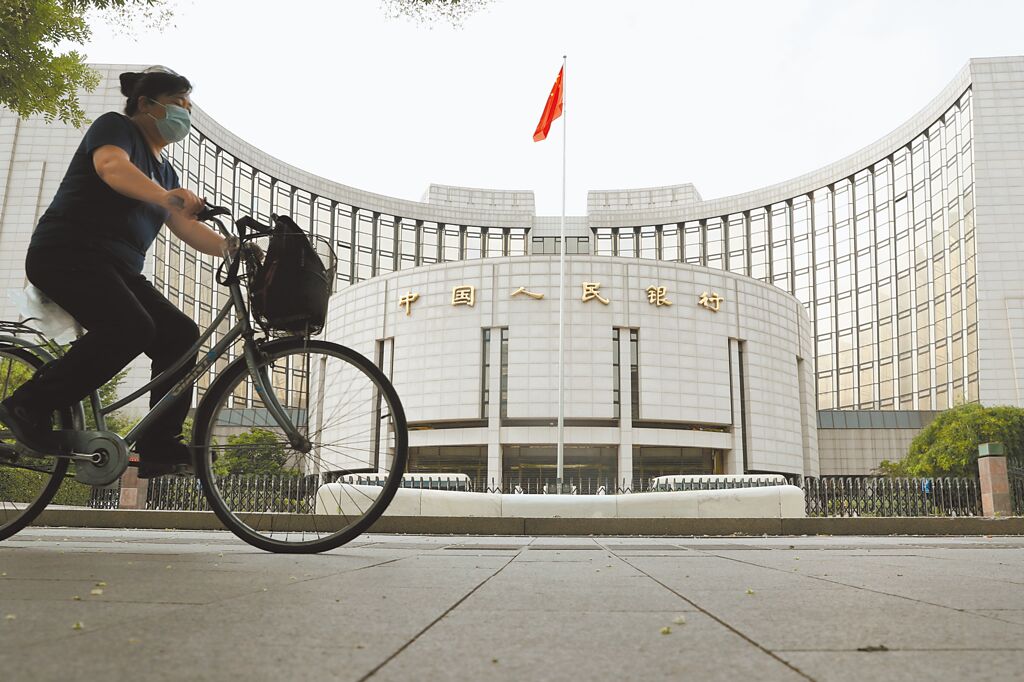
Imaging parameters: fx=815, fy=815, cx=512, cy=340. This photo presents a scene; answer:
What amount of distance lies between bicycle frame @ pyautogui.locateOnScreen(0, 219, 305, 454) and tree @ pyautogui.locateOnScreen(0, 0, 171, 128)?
5.98 meters

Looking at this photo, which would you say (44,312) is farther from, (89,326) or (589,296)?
(589,296)

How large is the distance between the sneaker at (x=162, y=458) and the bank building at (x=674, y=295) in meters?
26.0

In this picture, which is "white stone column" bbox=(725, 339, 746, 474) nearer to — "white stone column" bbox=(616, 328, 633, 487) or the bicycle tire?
"white stone column" bbox=(616, 328, 633, 487)

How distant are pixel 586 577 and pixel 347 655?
72.3 inches

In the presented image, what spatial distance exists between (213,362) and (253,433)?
0.49 meters

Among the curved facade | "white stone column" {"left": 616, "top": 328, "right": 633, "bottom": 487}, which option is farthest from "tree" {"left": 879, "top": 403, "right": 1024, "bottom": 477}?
"white stone column" {"left": 616, "top": 328, "right": 633, "bottom": 487}

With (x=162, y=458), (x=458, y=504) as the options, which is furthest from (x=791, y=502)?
(x=162, y=458)

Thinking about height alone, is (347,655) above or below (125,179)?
below

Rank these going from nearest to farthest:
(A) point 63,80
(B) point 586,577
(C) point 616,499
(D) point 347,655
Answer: (D) point 347,655
(B) point 586,577
(A) point 63,80
(C) point 616,499

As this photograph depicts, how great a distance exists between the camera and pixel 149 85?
3.72 metres

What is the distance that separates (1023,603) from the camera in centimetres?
217

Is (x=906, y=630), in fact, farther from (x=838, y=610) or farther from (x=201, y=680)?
(x=201, y=680)

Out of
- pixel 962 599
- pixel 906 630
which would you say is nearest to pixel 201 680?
pixel 906 630

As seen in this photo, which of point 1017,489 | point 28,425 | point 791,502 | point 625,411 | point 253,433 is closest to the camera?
point 28,425
